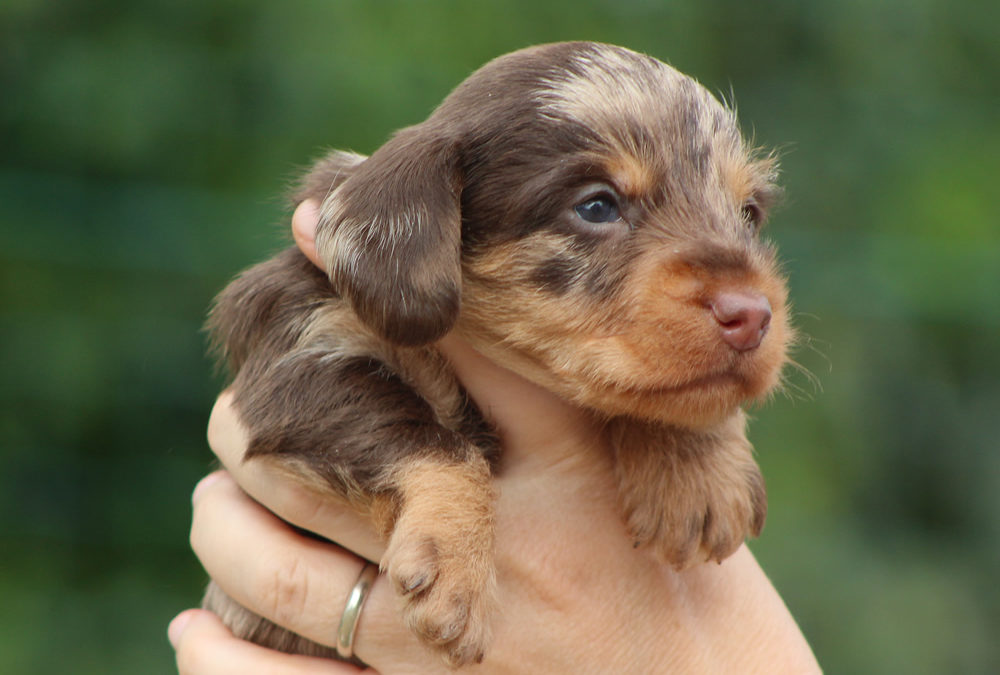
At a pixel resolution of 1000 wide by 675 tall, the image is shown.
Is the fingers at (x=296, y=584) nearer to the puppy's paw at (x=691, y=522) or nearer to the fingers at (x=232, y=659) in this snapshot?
the fingers at (x=232, y=659)

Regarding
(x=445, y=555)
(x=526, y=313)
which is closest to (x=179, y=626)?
(x=445, y=555)

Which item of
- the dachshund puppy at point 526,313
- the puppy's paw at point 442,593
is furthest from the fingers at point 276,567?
the puppy's paw at point 442,593

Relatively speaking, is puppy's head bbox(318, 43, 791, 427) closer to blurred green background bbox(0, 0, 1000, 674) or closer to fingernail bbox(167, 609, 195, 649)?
fingernail bbox(167, 609, 195, 649)

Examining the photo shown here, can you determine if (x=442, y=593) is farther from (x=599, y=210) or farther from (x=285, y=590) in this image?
(x=599, y=210)

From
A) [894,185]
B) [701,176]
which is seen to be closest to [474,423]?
[701,176]

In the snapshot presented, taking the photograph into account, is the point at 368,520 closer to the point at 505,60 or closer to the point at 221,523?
the point at 221,523

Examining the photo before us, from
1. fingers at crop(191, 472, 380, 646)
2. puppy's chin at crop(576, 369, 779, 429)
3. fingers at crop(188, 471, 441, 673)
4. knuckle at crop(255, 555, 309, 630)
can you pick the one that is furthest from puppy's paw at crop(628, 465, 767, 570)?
knuckle at crop(255, 555, 309, 630)

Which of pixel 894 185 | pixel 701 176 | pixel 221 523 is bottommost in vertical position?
pixel 221 523

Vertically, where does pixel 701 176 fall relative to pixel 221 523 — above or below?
above
